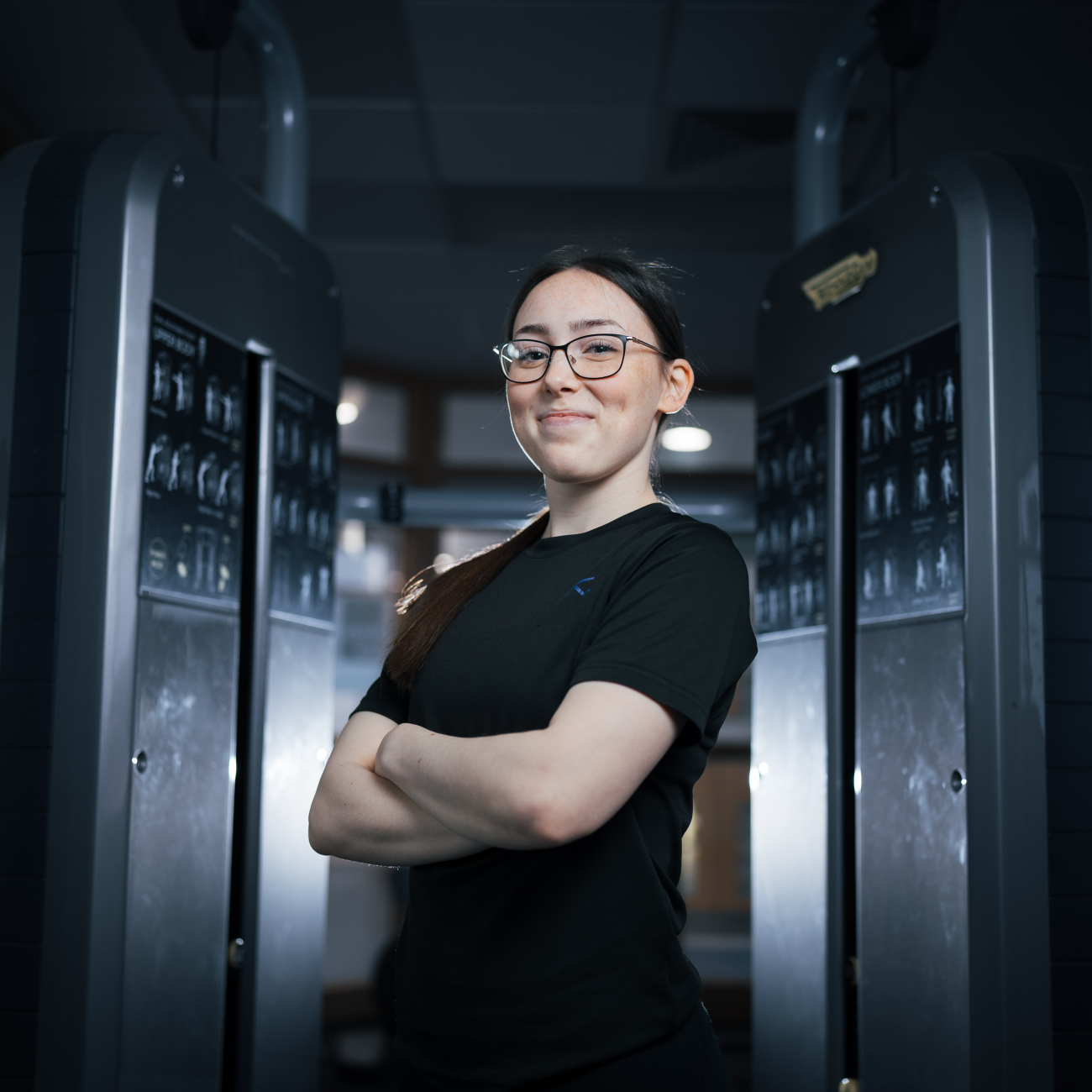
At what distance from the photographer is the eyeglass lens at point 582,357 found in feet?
Answer: 3.47

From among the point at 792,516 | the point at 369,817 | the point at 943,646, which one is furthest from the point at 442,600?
the point at 792,516

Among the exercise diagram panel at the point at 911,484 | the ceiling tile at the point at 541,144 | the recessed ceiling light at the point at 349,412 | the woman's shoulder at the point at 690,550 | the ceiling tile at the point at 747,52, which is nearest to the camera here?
the woman's shoulder at the point at 690,550

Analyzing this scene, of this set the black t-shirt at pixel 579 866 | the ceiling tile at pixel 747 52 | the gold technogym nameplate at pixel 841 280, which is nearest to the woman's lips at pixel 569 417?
the black t-shirt at pixel 579 866

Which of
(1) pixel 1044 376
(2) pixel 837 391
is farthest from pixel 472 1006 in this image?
(2) pixel 837 391

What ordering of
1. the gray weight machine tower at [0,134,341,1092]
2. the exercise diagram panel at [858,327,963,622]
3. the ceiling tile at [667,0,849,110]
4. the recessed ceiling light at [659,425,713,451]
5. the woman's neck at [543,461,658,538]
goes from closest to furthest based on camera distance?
the woman's neck at [543,461,658,538]
the gray weight machine tower at [0,134,341,1092]
the exercise diagram panel at [858,327,963,622]
the ceiling tile at [667,0,849,110]
the recessed ceiling light at [659,425,713,451]

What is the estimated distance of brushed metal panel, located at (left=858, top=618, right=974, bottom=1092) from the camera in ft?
4.55

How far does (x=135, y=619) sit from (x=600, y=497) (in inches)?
25.7

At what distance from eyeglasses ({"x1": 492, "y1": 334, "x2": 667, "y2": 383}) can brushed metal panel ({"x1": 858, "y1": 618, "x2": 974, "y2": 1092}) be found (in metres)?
0.62

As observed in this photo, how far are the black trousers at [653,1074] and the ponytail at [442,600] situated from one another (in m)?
0.38

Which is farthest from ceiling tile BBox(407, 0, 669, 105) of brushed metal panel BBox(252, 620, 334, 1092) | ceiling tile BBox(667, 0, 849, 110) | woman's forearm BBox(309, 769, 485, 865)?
woman's forearm BBox(309, 769, 485, 865)

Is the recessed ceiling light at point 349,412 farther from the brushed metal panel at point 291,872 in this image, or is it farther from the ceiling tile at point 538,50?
the brushed metal panel at point 291,872

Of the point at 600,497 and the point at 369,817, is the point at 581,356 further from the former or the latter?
the point at 369,817

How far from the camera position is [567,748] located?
85 centimetres

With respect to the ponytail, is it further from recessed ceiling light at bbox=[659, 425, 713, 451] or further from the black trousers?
recessed ceiling light at bbox=[659, 425, 713, 451]
